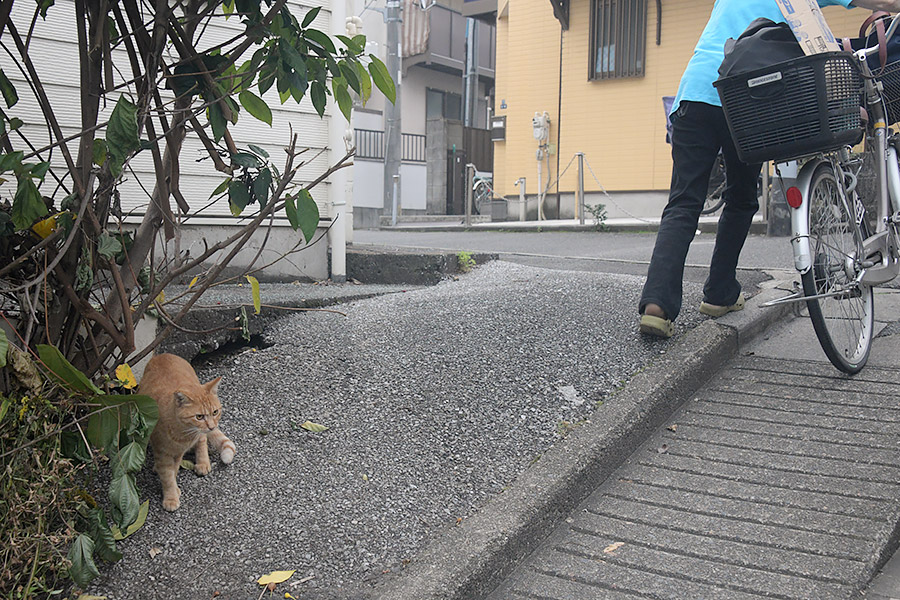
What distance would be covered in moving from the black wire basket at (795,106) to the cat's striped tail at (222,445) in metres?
2.27

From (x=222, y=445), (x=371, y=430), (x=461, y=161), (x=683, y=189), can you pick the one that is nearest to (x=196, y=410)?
(x=222, y=445)

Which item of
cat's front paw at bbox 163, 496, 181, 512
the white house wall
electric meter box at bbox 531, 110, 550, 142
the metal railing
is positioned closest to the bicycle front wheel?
the white house wall

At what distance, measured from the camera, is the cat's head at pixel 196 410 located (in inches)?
92.6

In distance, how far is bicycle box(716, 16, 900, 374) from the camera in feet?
9.68

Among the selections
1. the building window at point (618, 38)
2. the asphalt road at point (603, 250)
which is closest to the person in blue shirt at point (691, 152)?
the asphalt road at point (603, 250)

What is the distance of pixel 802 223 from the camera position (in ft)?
10.1

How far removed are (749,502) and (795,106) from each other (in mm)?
1534

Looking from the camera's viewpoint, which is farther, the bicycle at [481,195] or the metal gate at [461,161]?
the metal gate at [461,161]

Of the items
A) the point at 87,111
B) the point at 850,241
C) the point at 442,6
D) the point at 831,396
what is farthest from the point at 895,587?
the point at 442,6

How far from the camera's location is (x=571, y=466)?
251cm

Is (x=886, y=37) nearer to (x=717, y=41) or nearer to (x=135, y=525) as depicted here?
(x=717, y=41)

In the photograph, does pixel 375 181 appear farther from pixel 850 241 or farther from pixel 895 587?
pixel 895 587

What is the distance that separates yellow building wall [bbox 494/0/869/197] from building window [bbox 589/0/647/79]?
0.13 metres

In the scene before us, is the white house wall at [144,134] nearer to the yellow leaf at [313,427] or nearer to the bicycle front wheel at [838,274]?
the yellow leaf at [313,427]
